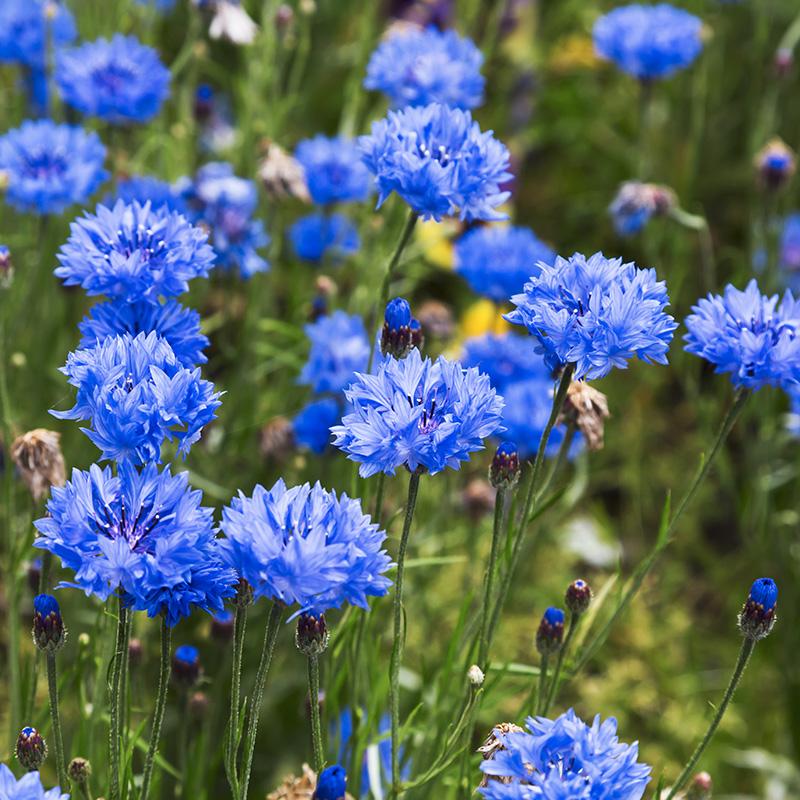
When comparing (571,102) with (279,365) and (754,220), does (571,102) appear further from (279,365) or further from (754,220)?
(279,365)

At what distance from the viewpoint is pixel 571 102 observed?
3418 mm

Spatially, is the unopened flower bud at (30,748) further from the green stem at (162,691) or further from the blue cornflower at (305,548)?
the blue cornflower at (305,548)

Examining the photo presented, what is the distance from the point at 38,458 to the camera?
1367 millimetres

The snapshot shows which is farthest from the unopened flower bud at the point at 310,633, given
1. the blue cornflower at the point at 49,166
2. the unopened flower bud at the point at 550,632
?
the blue cornflower at the point at 49,166

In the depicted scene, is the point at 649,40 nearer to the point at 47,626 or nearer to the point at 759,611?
the point at 759,611

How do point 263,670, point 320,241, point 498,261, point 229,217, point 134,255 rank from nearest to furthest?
point 263,670, point 134,255, point 229,217, point 498,261, point 320,241

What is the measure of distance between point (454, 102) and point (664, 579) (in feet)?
4.09

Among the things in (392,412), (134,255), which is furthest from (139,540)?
(134,255)

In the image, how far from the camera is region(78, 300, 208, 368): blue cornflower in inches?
48.4

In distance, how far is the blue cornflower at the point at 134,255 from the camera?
4.06ft

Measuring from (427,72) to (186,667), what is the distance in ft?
3.08

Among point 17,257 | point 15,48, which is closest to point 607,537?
point 17,257

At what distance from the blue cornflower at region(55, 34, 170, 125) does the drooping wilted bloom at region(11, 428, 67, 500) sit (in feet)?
2.48

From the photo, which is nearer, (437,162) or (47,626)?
(47,626)
